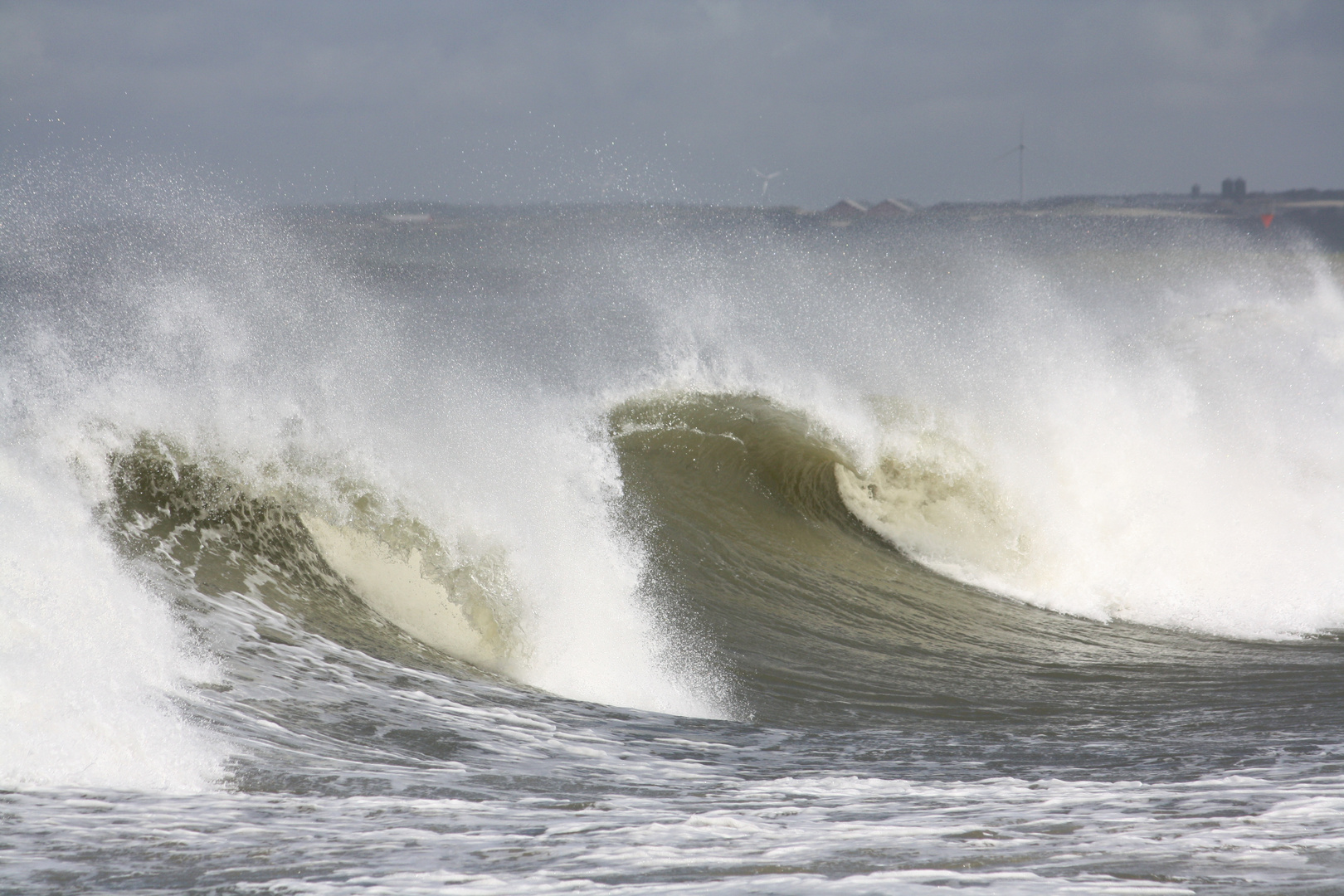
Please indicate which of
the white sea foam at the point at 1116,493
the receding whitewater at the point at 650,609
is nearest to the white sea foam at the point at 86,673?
the receding whitewater at the point at 650,609

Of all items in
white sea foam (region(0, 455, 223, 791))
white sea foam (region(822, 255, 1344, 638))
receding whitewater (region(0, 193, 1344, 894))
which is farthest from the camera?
white sea foam (region(822, 255, 1344, 638))

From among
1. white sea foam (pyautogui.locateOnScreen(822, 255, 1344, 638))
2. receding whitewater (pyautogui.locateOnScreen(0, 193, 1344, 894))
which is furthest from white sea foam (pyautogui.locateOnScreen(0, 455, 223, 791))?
white sea foam (pyautogui.locateOnScreen(822, 255, 1344, 638))

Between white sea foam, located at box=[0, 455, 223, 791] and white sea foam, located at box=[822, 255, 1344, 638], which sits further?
white sea foam, located at box=[822, 255, 1344, 638]

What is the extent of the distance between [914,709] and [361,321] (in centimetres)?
805

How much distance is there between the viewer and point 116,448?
6820mm

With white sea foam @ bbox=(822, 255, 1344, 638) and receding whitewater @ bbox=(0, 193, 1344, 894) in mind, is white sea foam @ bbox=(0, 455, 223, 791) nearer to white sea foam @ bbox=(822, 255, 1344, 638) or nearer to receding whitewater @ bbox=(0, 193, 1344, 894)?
receding whitewater @ bbox=(0, 193, 1344, 894)

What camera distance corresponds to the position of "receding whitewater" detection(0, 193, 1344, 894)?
10.4 ft

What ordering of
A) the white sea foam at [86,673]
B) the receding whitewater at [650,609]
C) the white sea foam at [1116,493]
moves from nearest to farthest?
1. the receding whitewater at [650,609]
2. the white sea foam at [86,673]
3. the white sea foam at [1116,493]

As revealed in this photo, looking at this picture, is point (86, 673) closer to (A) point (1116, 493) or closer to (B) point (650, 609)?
(B) point (650, 609)

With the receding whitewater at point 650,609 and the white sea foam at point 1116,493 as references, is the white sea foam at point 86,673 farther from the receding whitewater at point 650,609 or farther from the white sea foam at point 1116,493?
the white sea foam at point 1116,493

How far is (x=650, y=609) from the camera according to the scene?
281 inches

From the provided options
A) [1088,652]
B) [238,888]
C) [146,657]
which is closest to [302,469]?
[146,657]

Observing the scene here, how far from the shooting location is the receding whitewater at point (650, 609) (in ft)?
10.4

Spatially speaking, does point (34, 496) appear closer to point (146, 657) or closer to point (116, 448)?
point (116, 448)
